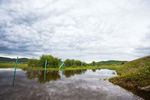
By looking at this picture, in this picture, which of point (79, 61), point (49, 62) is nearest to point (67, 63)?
point (79, 61)

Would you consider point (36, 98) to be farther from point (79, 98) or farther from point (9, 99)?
point (79, 98)

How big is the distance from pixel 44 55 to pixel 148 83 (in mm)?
45882

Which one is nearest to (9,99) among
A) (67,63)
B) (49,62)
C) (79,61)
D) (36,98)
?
(36,98)

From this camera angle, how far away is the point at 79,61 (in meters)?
92.8

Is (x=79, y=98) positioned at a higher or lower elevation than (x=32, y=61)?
lower

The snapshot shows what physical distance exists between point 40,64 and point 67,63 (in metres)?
32.9

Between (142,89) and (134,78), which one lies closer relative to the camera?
(142,89)

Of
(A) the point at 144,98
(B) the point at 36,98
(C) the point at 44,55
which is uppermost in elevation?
(C) the point at 44,55

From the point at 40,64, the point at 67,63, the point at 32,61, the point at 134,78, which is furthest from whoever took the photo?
the point at 67,63

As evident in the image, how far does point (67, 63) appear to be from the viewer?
75.2 m

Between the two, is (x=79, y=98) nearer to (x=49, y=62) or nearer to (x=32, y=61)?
(x=49, y=62)

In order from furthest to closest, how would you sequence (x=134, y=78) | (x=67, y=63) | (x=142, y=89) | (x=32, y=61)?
1. (x=67, y=63)
2. (x=32, y=61)
3. (x=134, y=78)
4. (x=142, y=89)

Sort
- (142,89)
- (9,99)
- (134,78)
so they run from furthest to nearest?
(134,78) → (142,89) → (9,99)

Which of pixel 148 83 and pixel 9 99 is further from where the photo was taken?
pixel 148 83
